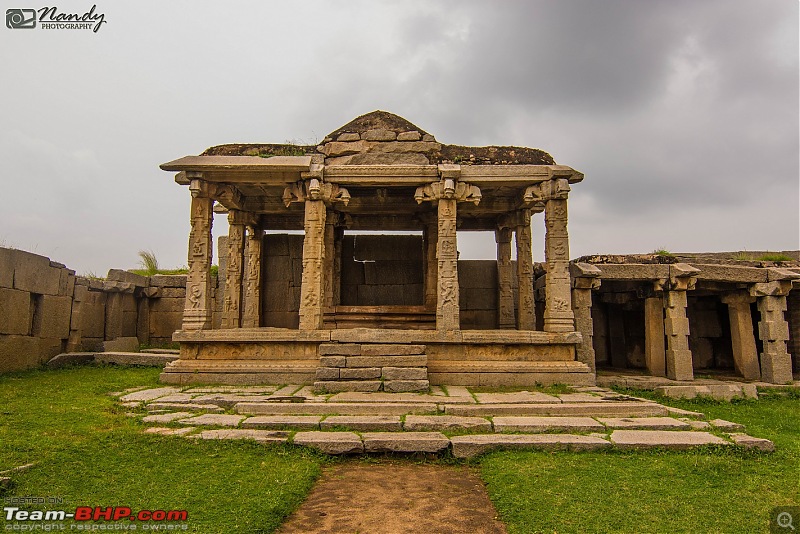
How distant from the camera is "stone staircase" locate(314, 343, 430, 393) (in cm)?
767

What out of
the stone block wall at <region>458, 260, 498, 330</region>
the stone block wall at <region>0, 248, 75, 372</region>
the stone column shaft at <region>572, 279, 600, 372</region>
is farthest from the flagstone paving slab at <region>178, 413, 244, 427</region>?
the stone block wall at <region>458, 260, 498, 330</region>

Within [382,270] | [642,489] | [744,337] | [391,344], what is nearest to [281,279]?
[382,270]

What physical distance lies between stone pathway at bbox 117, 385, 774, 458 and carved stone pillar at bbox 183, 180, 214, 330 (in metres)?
1.86

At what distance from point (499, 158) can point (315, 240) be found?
4.02 m

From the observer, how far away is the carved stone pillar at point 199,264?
9180mm

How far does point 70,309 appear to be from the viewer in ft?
36.5

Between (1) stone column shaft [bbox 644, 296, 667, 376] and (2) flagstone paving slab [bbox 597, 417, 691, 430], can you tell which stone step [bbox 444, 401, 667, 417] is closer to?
(2) flagstone paving slab [bbox 597, 417, 691, 430]

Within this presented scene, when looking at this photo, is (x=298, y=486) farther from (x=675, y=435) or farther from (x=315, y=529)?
(x=675, y=435)

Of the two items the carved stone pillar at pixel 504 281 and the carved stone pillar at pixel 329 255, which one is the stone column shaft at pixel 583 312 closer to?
the carved stone pillar at pixel 504 281

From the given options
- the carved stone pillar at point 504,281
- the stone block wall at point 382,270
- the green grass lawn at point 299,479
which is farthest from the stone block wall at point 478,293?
the green grass lawn at point 299,479

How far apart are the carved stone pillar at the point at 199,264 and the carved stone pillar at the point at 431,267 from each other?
4990mm

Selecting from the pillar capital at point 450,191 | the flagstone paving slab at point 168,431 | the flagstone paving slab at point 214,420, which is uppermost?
the pillar capital at point 450,191

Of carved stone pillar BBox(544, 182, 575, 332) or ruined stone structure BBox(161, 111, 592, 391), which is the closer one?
ruined stone structure BBox(161, 111, 592, 391)

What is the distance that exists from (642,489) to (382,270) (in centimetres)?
950
